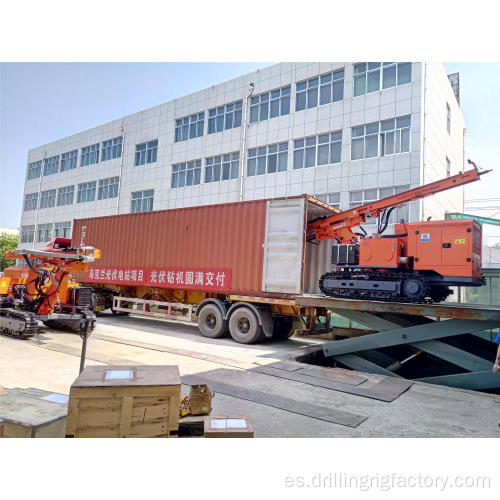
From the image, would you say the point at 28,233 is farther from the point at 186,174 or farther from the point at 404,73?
the point at 404,73

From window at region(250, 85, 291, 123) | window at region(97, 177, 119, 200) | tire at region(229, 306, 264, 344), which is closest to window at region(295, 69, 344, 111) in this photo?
window at region(250, 85, 291, 123)

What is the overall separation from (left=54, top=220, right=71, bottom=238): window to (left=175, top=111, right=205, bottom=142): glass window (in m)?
15.4

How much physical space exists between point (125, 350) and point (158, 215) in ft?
18.8

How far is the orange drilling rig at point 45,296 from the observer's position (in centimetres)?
870

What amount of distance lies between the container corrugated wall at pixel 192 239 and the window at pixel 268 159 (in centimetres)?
1043

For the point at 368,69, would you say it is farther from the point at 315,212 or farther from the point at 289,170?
the point at 315,212

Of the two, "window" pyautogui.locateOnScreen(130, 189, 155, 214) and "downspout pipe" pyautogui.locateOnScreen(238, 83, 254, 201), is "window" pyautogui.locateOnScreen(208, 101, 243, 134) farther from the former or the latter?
"window" pyautogui.locateOnScreen(130, 189, 155, 214)

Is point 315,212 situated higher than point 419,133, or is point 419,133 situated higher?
point 419,133

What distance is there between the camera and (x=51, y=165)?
1544 inches

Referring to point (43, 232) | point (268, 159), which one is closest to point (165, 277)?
point (268, 159)

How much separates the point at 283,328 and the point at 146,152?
71.9ft

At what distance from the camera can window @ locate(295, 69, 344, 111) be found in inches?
779
